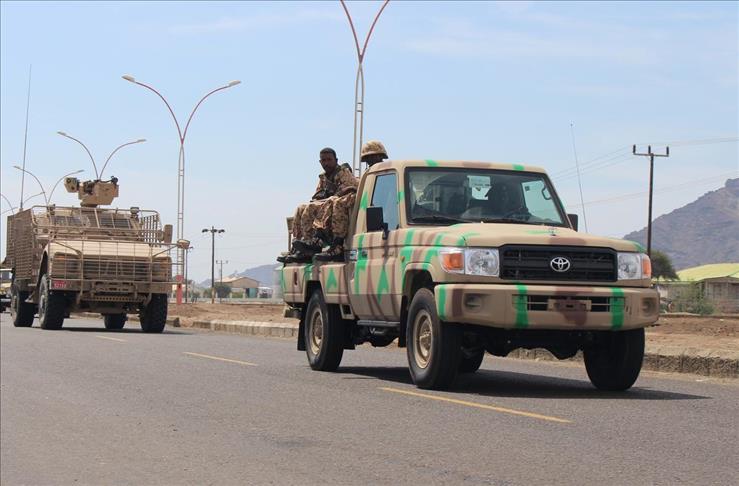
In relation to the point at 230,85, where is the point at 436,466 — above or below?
below

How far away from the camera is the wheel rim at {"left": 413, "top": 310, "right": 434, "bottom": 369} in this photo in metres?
11.0

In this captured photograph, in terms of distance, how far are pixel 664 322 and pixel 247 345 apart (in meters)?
18.0

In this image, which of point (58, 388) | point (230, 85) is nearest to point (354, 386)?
point (58, 388)

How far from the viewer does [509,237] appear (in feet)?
34.1

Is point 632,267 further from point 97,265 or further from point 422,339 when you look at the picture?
point 97,265

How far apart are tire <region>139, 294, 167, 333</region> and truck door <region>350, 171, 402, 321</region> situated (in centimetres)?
1479

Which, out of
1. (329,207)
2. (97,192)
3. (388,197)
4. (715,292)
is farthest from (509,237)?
(715,292)

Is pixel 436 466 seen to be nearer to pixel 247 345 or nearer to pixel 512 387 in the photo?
pixel 512 387

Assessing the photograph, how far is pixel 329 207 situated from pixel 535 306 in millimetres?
3396

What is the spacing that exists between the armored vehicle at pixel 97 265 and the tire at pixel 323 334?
43.1 feet

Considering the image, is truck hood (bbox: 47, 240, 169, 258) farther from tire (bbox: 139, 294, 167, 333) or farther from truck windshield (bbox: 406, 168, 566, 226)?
truck windshield (bbox: 406, 168, 566, 226)

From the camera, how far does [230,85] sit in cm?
4338

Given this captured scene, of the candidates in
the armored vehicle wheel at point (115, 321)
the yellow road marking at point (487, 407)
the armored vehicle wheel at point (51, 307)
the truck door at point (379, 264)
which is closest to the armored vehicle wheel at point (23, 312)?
the armored vehicle wheel at point (115, 321)

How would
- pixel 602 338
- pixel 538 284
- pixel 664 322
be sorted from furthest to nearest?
1. pixel 664 322
2. pixel 602 338
3. pixel 538 284
